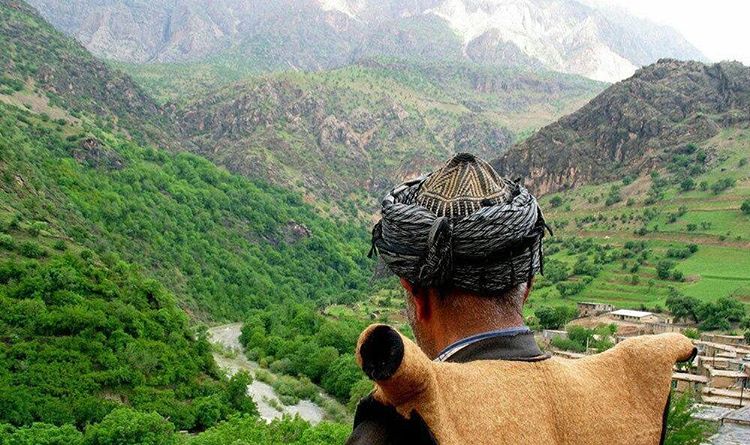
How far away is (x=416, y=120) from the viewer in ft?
597


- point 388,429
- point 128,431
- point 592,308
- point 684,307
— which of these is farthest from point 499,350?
point 592,308

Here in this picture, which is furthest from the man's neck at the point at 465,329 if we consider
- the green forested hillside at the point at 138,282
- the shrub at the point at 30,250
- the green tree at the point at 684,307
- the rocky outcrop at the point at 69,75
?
the rocky outcrop at the point at 69,75

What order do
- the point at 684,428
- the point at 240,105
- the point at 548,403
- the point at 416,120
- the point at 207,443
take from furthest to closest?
the point at 416,120 < the point at 240,105 < the point at 207,443 < the point at 684,428 < the point at 548,403

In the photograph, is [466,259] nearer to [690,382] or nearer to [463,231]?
[463,231]

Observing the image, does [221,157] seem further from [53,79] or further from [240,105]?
[53,79]

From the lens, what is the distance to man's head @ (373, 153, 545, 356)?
2.41 metres

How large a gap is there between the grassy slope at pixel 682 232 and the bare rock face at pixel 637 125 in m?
6.06

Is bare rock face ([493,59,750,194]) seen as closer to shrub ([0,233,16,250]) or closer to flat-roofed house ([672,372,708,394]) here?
flat-roofed house ([672,372,708,394])

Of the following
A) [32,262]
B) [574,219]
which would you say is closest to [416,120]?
[574,219]

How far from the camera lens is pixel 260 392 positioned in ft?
155

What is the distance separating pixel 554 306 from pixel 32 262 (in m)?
37.2

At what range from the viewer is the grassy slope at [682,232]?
54938 millimetres

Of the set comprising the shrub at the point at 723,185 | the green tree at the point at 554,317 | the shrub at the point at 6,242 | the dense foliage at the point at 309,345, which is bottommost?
the dense foliage at the point at 309,345

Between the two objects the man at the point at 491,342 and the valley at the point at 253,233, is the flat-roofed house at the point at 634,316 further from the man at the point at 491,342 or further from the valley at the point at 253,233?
the man at the point at 491,342
